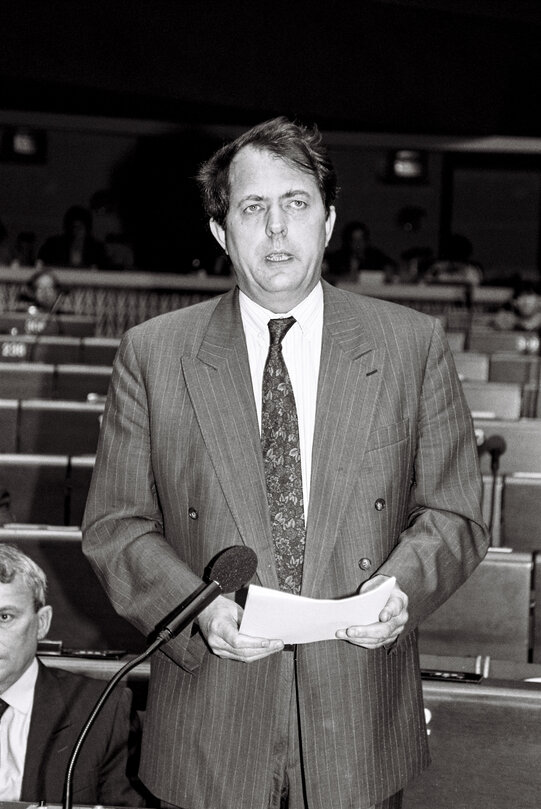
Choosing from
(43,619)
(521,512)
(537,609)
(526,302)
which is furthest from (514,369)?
(43,619)

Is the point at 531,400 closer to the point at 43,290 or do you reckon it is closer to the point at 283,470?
the point at 43,290

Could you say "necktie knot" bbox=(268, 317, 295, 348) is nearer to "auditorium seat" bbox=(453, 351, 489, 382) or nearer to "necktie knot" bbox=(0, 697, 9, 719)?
"necktie knot" bbox=(0, 697, 9, 719)

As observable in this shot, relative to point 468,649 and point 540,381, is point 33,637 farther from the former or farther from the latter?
point 540,381

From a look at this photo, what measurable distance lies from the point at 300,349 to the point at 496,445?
7.29 ft

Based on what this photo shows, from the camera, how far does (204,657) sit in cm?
151

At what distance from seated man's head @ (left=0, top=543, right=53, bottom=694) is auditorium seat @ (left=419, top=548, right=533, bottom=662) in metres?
1.26

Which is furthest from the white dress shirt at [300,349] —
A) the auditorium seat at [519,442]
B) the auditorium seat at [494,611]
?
the auditorium seat at [519,442]

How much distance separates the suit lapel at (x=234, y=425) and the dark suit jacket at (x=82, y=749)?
751 mm

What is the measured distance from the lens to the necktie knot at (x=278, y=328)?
1.60 m

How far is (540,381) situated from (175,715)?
484cm

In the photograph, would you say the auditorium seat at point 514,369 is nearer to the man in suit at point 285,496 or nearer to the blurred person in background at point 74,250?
the man in suit at point 285,496

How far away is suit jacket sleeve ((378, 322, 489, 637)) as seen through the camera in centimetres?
148

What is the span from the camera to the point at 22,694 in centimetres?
211

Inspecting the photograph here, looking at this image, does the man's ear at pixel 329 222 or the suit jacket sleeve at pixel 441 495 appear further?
the man's ear at pixel 329 222
